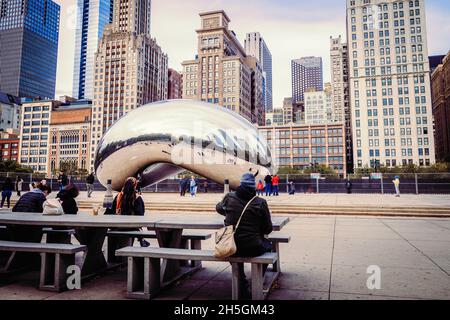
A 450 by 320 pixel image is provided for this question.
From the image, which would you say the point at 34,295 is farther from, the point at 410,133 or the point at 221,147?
the point at 410,133

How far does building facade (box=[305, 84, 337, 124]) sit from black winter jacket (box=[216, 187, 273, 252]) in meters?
161

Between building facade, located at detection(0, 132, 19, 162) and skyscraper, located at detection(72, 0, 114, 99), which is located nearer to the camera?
→ building facade, located at detection(0, 132, 19, 162)

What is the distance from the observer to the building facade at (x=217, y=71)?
11600cm

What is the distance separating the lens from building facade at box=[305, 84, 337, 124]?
15912 centimetres

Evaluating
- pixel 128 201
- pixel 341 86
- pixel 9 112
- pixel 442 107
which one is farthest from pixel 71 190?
pixel 9 112

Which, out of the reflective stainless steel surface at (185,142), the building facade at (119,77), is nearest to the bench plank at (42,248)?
the reflective stainless steel surface at (185,142)

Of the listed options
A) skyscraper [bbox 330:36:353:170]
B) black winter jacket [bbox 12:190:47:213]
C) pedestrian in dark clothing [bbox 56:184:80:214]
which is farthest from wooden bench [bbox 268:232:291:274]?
skyscraper [bbox 330:36:353:170]

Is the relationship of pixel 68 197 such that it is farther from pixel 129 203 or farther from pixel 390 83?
pixel 390 83

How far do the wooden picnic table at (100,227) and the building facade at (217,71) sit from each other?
356ft

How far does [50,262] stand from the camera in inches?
155

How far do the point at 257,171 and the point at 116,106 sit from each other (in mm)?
124247

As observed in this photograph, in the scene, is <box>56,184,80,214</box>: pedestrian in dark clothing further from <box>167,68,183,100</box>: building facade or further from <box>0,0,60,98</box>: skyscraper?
<box>0,0,60,98</box>: skyscraper

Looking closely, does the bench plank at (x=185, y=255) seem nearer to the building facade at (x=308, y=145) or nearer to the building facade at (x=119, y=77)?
the building facade at (x=308, y=145)
